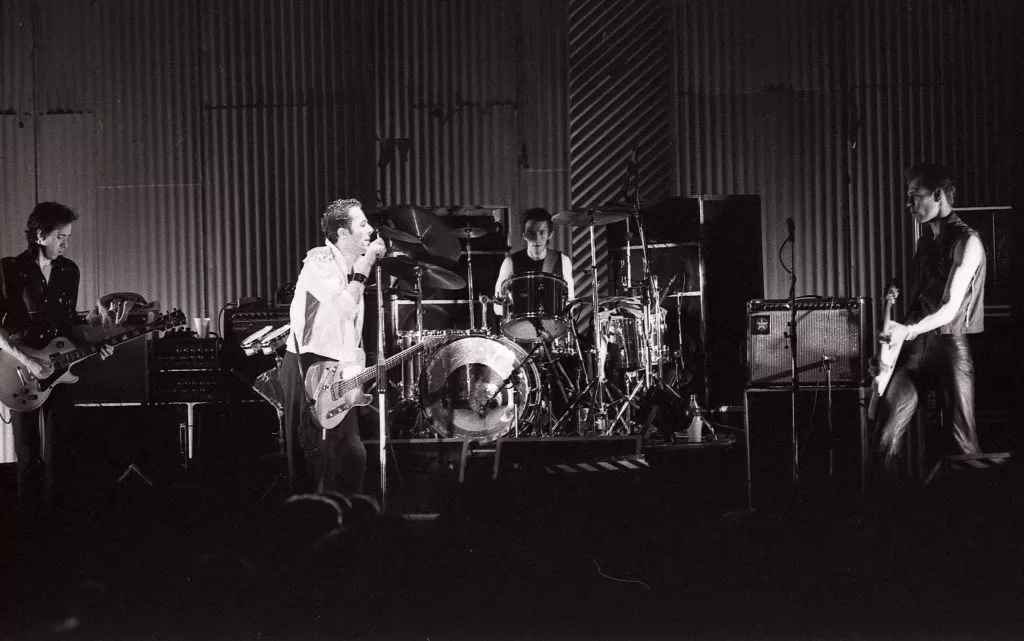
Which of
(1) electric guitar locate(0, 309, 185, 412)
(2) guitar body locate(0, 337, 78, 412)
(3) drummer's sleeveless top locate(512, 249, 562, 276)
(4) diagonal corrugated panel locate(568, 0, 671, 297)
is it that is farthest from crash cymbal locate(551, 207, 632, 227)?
(2) guitar body locate(0, 337, 78, 412)

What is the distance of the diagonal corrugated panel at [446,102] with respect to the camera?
971cm

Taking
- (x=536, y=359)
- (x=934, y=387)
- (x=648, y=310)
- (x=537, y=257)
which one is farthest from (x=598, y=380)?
(x=934, y=387)

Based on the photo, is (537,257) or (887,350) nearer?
(887,350)

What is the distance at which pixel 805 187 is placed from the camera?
9.52 meters

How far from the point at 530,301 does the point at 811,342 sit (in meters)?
2.47

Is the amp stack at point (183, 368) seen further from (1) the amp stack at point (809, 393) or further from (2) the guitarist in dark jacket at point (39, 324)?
(1) the amp stack at point (809, 393)

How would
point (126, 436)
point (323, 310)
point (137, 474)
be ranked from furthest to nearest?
point (126, 436)
point (137, 474)
point (323, 310)

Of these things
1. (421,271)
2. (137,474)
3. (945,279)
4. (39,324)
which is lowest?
(137,474)

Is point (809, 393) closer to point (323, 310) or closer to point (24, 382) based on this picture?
point (323, 310)

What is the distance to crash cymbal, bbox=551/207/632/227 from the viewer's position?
301 inches

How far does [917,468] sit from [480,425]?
3348 millimetres

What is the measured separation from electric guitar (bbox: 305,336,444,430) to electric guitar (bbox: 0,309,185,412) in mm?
1663

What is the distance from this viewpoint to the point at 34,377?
606cm

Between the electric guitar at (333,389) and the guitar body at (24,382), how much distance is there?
5.45ft
